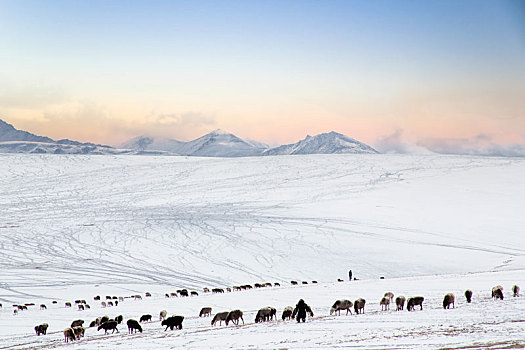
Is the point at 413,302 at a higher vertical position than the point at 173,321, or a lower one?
higher

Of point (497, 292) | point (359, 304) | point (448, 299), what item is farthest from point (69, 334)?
point (497, 292)

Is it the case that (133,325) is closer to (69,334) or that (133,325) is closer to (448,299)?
(69,334)

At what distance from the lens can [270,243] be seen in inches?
1292

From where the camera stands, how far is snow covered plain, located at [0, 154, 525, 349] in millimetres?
11156

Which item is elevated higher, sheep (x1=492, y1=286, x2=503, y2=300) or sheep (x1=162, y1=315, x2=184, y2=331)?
A: sheep (x1=492, y1=286, x2=503, y2=300)

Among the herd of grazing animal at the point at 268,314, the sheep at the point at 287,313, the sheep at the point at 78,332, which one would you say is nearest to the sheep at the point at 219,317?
the herd of grazing animal at the point at 268,314

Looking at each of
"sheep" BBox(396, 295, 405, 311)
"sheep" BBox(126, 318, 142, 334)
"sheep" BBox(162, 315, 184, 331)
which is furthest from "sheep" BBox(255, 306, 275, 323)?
"sheep" BBox(396, 295, 405, 311)

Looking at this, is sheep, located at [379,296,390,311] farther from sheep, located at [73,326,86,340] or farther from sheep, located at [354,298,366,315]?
sheep, located at [73,326,86,340]

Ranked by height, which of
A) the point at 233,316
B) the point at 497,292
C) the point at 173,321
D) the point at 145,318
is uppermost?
the point at 497,292

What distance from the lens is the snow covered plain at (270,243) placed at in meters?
11.2

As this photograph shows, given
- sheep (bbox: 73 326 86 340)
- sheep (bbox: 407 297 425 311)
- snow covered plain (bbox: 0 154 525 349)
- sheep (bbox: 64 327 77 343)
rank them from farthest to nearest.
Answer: sheep (bbox: 407 297 425 311) → sheep (bbox: 73 326 86 340) → sheep (bbox: 64 327 77 343) → snow covered plain (bbox: 0 154 525 349)

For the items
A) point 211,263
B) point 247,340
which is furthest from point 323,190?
point 247,340

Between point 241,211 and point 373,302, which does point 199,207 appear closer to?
point 241,211

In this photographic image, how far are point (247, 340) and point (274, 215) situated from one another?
30.3m
